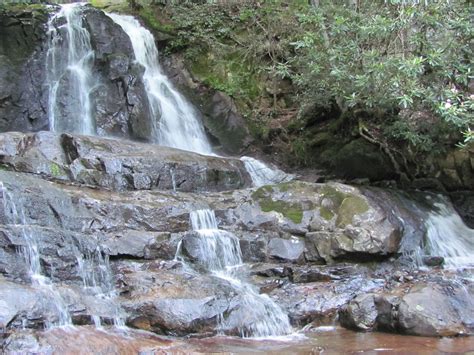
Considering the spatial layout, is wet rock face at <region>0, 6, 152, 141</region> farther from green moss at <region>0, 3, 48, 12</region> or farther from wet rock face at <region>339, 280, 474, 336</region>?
wet rock face at <region>339, 280, 474, 336</region>

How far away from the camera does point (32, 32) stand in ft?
48.1

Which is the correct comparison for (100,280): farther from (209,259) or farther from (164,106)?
(164,106)

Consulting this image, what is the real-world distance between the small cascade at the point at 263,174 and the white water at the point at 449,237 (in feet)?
12.3

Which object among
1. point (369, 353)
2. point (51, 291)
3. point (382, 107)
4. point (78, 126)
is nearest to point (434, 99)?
point (382, 107)

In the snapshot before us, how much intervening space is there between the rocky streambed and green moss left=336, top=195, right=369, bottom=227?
0.02 meters

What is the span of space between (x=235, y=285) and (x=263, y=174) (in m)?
5.52

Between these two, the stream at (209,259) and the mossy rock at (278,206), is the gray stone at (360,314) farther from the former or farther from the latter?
the mossy rock at (278,206)

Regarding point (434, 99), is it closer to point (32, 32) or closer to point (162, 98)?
point (162, 98)

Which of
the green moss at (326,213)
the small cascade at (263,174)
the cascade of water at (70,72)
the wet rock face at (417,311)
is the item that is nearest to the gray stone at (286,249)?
the green moss at (326,213)

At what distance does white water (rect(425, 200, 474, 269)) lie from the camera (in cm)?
1038

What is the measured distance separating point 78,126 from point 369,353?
10.1 m

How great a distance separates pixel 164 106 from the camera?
1497cm

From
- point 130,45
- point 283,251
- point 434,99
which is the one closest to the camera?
point 283,251

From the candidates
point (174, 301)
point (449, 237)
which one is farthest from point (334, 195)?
point (174, 301)
